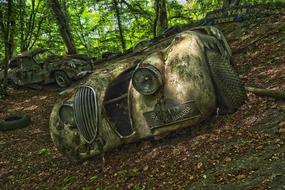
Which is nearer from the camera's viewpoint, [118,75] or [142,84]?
[142,84]

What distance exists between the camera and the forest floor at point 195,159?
3865mm

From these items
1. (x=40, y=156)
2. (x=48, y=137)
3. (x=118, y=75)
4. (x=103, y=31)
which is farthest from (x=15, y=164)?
(x=103, y=31)

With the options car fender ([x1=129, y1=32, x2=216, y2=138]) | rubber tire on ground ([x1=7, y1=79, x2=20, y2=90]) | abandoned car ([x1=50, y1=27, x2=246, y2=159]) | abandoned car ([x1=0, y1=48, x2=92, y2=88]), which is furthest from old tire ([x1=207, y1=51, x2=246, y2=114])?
rubber tire on ground ([x1=7, y1=79, x2=20, y2=90])

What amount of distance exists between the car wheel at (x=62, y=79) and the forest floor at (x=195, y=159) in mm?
5382

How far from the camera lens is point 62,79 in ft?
44.5

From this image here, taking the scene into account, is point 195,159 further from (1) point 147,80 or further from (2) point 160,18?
(2) point 160,18

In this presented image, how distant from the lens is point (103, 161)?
5426 millimetres

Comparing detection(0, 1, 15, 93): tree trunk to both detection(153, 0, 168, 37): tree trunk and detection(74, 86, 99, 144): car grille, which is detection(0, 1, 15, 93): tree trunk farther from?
detection(74, 86, 99, 144): car grille

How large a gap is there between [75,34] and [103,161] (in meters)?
25.9

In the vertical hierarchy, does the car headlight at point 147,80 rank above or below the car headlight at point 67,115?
above

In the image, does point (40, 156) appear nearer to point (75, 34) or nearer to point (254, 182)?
point (254, 182)

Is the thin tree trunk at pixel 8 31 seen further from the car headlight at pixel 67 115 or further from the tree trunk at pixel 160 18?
the car headlight at pixel 67 115

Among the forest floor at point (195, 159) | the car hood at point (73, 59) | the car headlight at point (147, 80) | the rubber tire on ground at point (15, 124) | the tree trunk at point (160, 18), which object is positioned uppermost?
the tree trunk at point (160, 18)

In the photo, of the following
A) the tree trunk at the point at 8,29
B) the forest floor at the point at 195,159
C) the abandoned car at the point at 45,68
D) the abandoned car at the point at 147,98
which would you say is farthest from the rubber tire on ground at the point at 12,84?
the abandoned car at the point at 147,98
